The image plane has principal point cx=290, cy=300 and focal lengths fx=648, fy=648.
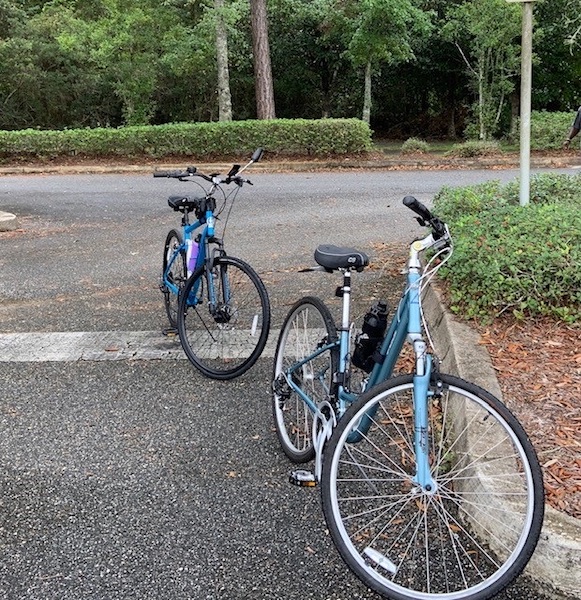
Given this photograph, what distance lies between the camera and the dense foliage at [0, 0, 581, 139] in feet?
55.3

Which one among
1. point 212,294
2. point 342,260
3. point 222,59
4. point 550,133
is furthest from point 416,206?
point 222,59

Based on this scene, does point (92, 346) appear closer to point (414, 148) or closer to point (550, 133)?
point (414, 148)

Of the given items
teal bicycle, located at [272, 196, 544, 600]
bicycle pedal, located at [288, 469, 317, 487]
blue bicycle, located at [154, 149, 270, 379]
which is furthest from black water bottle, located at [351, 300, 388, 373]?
blue bicycle, located at [154, 149, 270, 379]

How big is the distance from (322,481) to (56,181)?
13184 mm

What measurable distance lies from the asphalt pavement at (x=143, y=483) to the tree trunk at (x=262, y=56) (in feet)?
40.7

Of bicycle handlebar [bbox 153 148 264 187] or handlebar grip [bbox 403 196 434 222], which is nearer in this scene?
handlebar grip [bbox 403 196 434 222]

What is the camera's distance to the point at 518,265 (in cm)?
386

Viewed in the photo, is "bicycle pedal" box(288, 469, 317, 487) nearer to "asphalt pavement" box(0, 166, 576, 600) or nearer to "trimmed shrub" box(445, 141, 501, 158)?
"asphalt pavement" box(0, 166, 576, 600)

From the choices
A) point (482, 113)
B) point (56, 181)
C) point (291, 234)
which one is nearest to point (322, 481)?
point (291, 234)

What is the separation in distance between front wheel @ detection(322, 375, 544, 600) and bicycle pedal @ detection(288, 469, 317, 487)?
0.43ft

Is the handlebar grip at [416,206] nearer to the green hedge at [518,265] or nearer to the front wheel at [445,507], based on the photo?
the front wheel at [445,507]

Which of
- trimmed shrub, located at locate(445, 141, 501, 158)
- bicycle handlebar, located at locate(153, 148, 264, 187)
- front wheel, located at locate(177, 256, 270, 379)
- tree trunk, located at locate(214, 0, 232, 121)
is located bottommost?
front wheel, located at locate(177, 256, 270, 379)

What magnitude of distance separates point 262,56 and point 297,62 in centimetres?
551

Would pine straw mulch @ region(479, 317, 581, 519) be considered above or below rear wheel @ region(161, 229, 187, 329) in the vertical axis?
below
